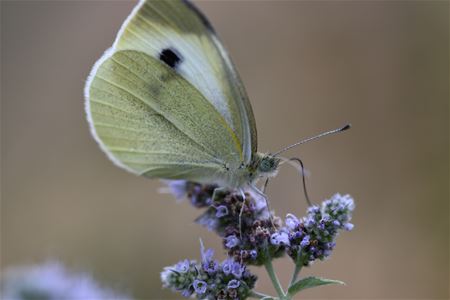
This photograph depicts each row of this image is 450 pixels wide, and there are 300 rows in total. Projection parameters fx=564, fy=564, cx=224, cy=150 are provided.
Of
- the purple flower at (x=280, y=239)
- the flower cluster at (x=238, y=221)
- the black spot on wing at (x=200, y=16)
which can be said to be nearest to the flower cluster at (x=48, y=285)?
the flower cluster at (x=238, y=221)

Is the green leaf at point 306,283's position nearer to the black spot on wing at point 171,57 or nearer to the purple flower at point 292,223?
the purple flower at point 292,223

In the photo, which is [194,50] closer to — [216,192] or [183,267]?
[216,192]

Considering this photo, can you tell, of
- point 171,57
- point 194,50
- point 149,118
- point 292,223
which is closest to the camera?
point 292,223

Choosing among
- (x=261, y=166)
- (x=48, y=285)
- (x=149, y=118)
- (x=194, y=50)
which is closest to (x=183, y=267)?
(x=261, y=166)

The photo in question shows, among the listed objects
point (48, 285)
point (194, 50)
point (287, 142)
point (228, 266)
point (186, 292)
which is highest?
point (287, 142)

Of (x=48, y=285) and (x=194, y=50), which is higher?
(x=194, y=50)

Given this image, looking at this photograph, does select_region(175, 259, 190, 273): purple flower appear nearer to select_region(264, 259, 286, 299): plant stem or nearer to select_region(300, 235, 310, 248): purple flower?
select_region(264, 259, 286, 299): plant stem
